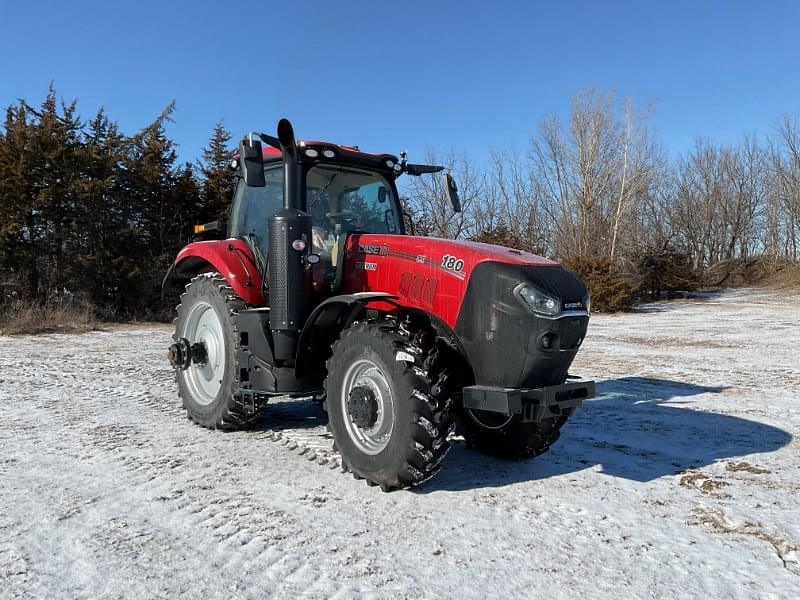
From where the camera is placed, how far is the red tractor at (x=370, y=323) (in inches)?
128

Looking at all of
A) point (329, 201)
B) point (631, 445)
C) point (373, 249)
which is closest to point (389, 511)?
point (373, 249)

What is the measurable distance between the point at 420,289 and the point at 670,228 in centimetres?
4332

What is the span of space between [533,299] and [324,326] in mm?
1461

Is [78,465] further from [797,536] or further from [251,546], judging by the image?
[797,536]

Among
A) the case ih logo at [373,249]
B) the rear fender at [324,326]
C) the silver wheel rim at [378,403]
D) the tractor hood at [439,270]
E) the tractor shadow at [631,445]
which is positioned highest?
the case ih logo at [373,249]

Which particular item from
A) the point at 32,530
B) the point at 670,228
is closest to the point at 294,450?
the point at 32,530

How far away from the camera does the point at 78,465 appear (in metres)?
3.91

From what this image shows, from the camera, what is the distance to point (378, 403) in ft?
11.6

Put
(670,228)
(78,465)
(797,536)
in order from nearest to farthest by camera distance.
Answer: (797,536) → (78,465) → (670,228)

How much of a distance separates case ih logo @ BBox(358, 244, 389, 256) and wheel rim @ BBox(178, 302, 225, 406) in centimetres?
152

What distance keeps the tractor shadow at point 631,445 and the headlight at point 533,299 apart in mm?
1128

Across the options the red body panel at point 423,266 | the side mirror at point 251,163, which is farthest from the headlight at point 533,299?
A: the side mirror at point 251,163

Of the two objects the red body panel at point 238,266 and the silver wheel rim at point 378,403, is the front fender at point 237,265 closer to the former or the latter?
the red body panel at point 238,266

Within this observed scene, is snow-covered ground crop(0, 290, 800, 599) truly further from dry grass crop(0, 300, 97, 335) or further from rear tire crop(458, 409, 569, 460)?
dry grass crop(0, 300, 97, 335)
